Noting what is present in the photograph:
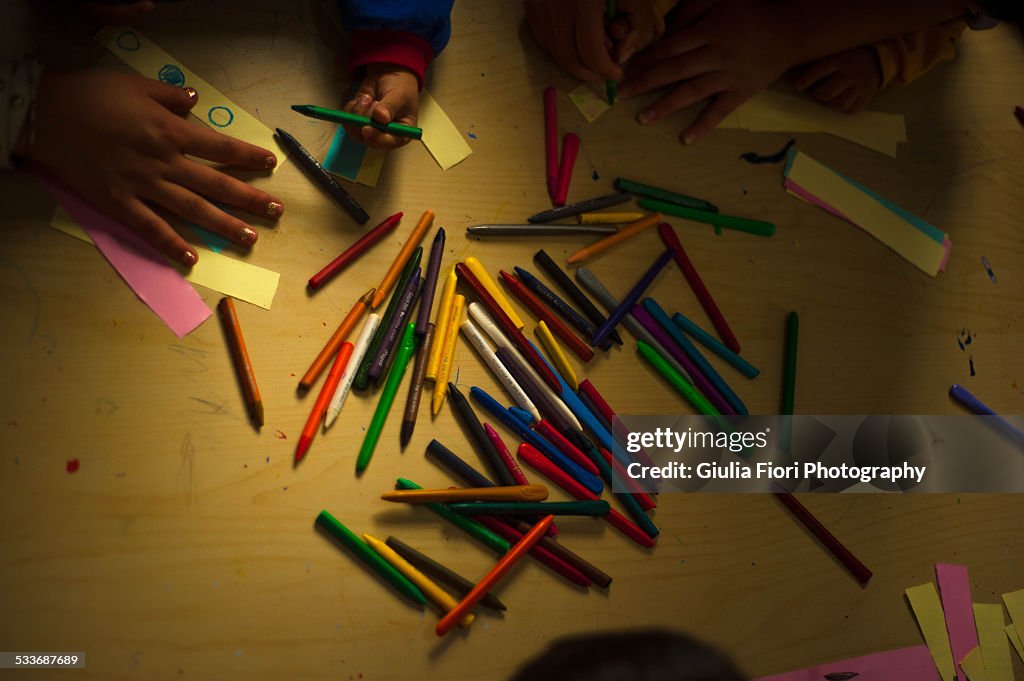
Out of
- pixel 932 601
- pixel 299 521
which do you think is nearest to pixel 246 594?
pixel 299 521

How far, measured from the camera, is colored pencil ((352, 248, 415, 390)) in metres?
0.66

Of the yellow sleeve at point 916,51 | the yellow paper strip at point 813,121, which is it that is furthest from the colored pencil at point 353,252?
the yellow sleeve at point 916,51

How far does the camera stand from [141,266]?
0.65 m

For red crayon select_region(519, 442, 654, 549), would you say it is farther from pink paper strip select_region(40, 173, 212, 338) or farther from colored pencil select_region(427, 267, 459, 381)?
pink paper strip select_region(40, 173, 212, 338)

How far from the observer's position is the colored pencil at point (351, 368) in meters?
0.64

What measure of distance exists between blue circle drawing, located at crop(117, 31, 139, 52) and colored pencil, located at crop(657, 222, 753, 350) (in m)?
0.57

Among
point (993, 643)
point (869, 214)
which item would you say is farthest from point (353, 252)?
point (993, 643)

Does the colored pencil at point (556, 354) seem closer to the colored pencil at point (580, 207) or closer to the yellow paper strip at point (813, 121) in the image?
the colored pencil at point (580, 207)

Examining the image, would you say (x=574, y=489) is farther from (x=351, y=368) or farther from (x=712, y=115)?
(x=712, y=115)

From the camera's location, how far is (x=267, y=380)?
0.64 meters

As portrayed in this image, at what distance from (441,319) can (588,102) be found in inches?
13.5

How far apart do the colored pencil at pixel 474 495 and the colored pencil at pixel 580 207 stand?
29 cm

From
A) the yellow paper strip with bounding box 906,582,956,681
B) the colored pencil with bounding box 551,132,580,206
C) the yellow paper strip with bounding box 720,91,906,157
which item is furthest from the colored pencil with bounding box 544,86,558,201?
the yellow paper strip with bounding box 906,582,956,681

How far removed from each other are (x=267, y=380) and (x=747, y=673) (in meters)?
0.48
